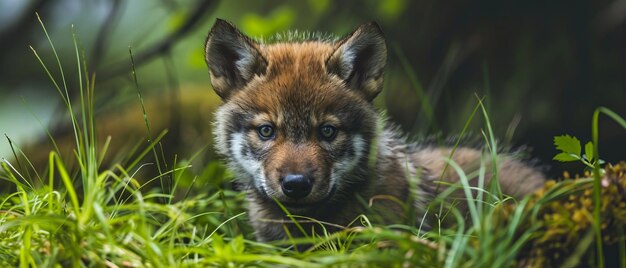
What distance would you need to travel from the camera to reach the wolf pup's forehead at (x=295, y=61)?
12.5ft

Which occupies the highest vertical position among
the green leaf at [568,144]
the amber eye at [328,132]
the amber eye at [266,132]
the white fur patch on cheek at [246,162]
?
the green leaf at [568,144]

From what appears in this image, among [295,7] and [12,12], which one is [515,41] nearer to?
[295,7]

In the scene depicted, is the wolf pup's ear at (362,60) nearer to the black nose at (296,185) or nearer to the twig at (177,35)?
the black nose at (296,185)

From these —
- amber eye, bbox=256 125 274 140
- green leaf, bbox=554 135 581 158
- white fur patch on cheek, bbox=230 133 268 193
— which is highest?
green leaf, bbox=554 135 581 158

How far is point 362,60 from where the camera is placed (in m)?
3.91

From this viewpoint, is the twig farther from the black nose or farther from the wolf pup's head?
the black nose

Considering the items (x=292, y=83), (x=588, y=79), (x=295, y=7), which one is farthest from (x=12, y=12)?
(x=588, y=79)

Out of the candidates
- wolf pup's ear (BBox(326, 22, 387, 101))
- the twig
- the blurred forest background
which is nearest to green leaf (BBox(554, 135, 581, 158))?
wolf pup's ear (BBox(326, 22, 387, 101))

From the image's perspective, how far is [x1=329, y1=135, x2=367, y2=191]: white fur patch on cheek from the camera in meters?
3.58

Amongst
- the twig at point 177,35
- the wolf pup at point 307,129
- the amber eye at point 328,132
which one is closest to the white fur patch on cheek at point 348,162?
the wolf pup at point 307,129

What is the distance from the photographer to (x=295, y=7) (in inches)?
284

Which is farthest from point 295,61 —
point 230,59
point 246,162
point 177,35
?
point 177,35

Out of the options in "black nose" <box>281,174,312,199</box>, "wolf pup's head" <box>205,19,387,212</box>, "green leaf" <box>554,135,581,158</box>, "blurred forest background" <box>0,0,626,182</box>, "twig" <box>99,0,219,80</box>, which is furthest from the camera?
"twig" <box>99,0,219,80</box>

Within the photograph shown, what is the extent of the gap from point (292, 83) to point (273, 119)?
20cm
